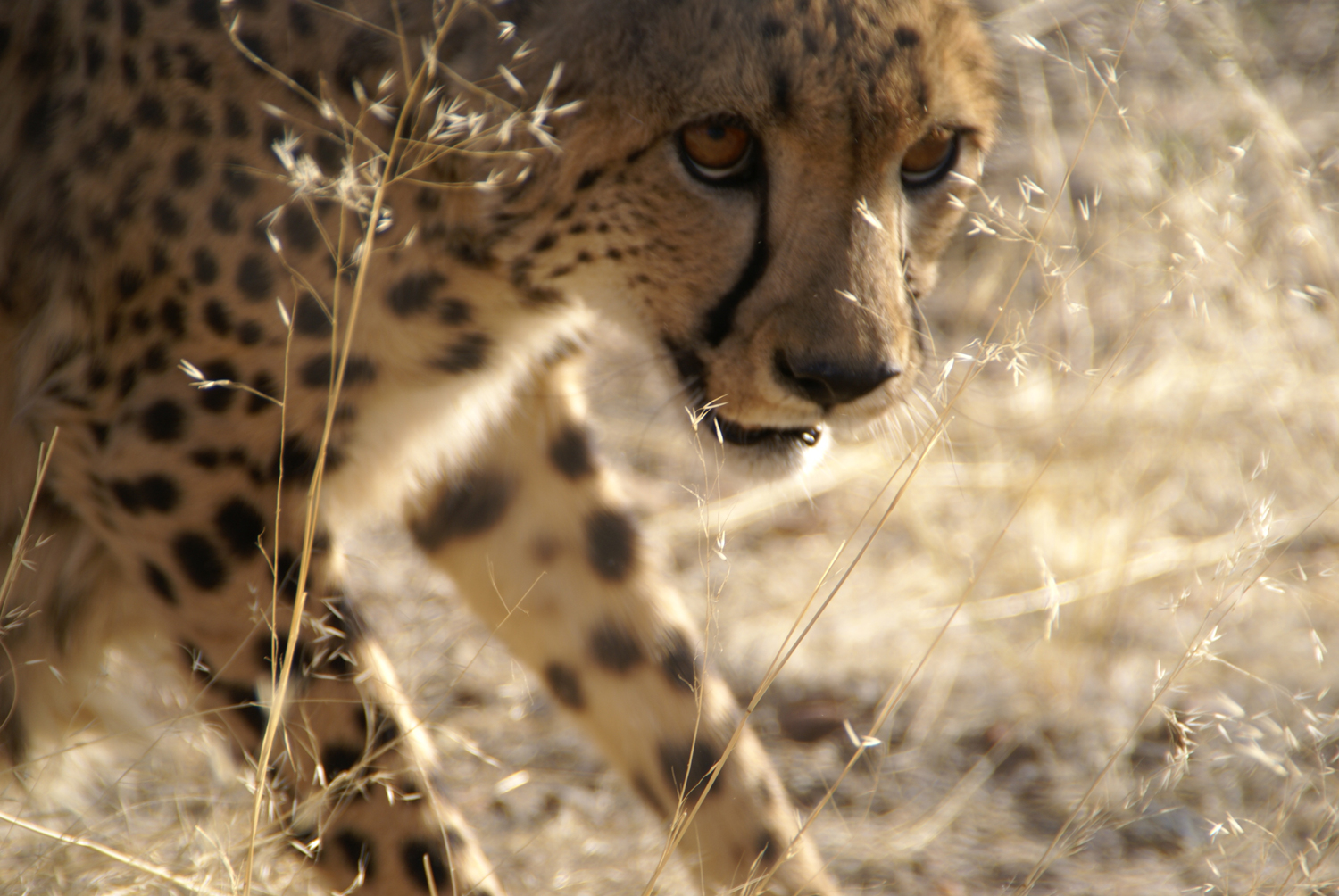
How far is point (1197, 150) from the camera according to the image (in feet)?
12.0

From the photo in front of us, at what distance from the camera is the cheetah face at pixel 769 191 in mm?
1401

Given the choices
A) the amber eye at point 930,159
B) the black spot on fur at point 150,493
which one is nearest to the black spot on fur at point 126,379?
the black spot on fur at point 150,493

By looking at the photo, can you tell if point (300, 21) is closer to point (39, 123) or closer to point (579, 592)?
point (39, 123)

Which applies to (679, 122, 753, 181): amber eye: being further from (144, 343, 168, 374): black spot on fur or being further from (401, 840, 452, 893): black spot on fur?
(401, 840, 452, 893): black spot on fur

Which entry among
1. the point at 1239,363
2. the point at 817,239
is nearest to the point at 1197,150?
the point at 1239,363

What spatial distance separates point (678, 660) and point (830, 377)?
58cm

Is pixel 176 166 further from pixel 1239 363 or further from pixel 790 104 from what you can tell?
pixel 1239 363

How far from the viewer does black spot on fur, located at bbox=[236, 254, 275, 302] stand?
146cm

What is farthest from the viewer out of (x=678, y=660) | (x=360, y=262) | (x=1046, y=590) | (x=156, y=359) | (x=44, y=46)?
(x=1046, y=590)

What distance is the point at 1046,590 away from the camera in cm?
209

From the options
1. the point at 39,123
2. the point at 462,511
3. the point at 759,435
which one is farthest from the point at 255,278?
the point at 759,435

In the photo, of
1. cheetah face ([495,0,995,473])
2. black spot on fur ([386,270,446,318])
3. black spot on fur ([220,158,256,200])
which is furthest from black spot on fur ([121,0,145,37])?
cheetah face ([495,0,995,473])

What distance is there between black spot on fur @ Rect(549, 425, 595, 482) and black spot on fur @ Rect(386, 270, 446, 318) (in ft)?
1.31

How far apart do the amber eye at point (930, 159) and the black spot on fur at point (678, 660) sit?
28.7 inches
